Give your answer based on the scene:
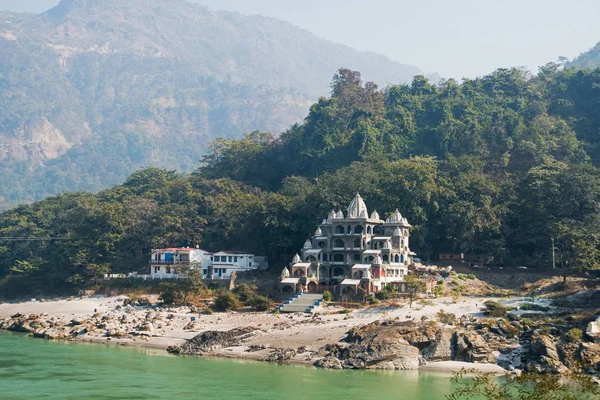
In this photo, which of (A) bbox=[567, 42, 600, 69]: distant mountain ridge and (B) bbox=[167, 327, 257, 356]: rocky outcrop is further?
(A) bbox=[567, 42, 600, 69]: distant mountain ridge

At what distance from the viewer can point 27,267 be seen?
85.3m

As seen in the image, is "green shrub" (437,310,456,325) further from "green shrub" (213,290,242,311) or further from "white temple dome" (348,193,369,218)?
"white temple dome" (348,193,369,218)

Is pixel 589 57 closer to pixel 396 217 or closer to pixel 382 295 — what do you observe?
pixel 396 217

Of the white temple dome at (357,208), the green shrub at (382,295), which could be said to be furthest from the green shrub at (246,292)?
the white temple dome at (357,208)

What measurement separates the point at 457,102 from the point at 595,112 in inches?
693

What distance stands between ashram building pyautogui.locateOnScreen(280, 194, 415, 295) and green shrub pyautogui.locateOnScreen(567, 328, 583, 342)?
66.9ft

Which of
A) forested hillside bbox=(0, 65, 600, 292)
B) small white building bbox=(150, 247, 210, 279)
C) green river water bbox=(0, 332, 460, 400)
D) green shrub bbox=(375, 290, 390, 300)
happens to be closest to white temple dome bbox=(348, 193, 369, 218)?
forested hillside bbox=(0, 65, 600, 292)

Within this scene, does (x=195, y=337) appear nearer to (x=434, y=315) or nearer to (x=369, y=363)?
(x=369, y=363)

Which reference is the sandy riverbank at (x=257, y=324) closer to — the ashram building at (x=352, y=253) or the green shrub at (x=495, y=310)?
the green shrub at (x=495, y=310)

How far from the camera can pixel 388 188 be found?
7794cm

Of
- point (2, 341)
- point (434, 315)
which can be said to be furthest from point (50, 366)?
point (434, 315)

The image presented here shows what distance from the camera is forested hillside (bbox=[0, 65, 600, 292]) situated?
2972 inches

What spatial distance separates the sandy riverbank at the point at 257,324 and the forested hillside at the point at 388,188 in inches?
483

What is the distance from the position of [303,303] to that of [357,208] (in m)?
12.6
